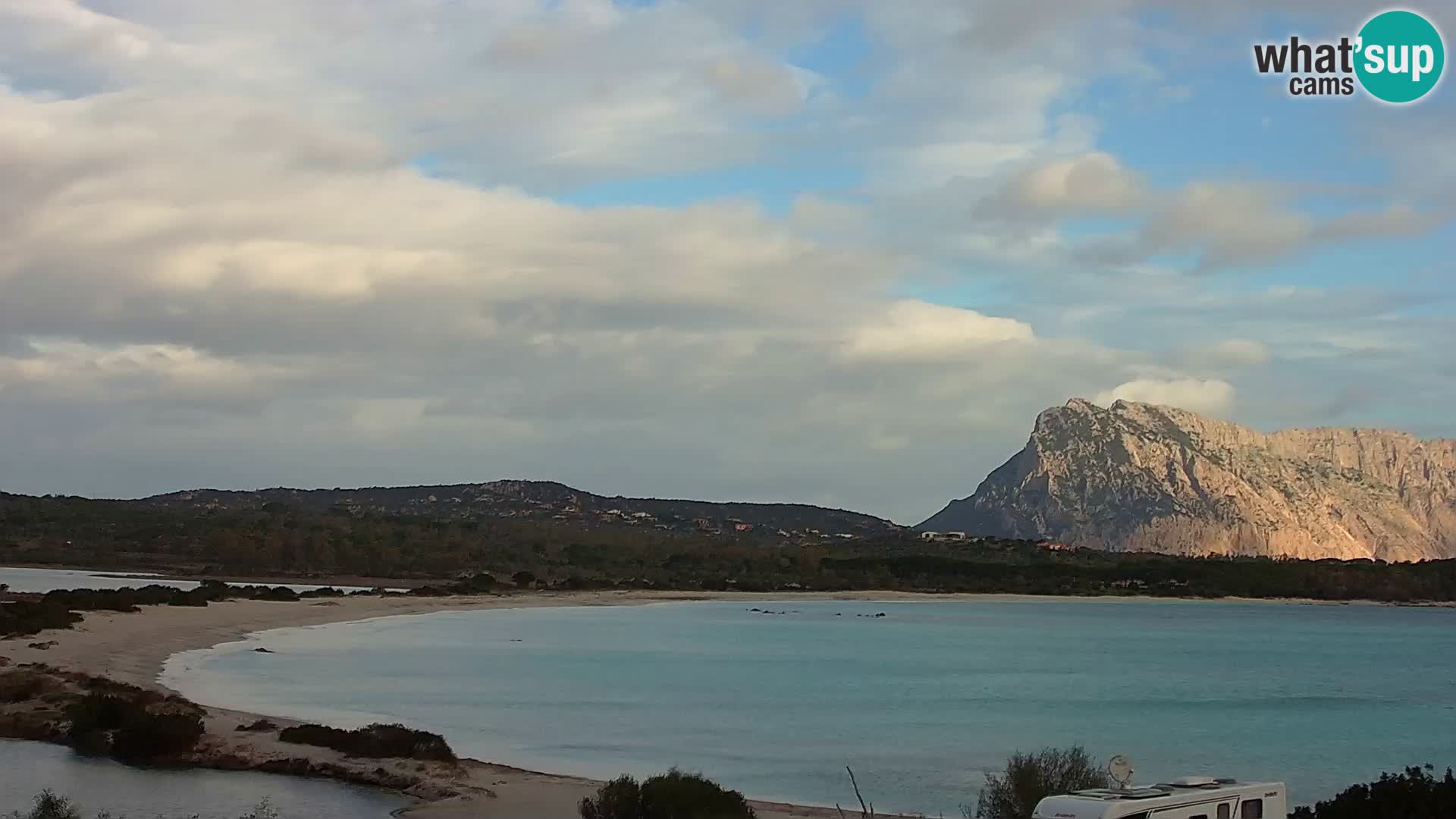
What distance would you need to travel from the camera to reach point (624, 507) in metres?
183

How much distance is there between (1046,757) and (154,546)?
10945cm

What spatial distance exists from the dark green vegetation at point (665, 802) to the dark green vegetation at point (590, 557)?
78686 millimetres

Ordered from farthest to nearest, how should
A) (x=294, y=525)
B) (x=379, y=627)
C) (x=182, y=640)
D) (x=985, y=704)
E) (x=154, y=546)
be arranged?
1. (x=294, y=525)
2. (x=154, y=546)
3. (x=379, y=627)
4. (x=182, y=640)
5. (x=985, y=704)

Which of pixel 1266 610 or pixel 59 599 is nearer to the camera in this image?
pixel 59 599

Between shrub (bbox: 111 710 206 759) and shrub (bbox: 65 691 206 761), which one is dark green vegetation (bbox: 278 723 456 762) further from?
shrub (bbox: 111 710 206 759)

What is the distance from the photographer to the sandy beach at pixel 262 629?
65.7ft

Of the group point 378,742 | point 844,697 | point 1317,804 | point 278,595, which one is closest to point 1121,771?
point 1317,804

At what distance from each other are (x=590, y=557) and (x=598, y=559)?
2.21 feet

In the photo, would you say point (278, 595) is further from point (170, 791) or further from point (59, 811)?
point (59, 811)

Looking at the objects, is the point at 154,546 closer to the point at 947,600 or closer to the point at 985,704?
the point at 947,600

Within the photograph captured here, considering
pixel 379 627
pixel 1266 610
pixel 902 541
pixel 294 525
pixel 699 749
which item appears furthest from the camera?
pixel 902 541

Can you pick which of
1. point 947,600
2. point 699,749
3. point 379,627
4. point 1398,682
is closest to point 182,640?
point 379,627

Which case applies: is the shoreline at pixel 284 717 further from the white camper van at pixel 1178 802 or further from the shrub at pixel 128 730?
the white camper van at pixel 1178 802

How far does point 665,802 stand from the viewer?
1705 cm
